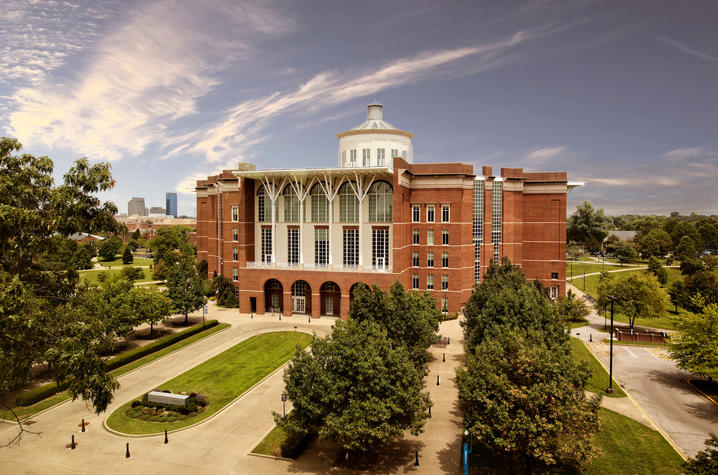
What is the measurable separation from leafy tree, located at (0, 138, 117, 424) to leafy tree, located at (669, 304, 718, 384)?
33085mm

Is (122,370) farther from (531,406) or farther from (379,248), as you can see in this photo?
(531,406)

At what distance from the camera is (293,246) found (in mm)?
52188

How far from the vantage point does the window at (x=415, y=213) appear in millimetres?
51750

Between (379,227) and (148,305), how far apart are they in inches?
1001

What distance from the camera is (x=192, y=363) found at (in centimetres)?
3403

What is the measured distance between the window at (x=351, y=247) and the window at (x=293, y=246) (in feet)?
21.2

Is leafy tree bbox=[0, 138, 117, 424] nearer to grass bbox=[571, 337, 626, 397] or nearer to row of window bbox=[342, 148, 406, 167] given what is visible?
grass bbox=[571, 337, 626, 397]

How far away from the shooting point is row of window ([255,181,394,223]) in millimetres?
48969

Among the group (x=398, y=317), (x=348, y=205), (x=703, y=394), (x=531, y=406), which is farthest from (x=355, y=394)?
(x=348, y=205)

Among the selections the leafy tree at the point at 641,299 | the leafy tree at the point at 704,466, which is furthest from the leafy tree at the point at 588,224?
the leafy tree at the point at 704,466

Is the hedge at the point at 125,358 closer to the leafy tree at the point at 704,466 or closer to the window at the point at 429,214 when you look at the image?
the leafy tree at the point at 704,466

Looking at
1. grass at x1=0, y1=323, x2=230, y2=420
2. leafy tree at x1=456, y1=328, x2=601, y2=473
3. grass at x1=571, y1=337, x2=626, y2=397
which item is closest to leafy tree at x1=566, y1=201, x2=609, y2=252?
grass at x1=571, y1=337, x2=626, y2=397

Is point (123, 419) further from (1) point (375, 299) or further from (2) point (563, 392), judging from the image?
(2) point (563, 392)

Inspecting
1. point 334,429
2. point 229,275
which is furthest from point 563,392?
point 229,275
